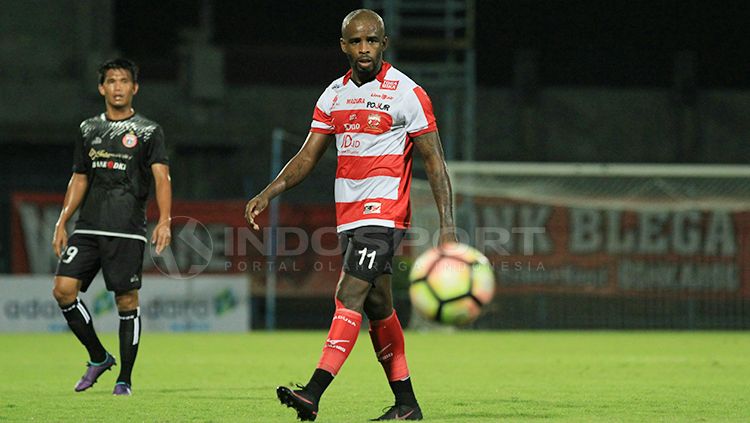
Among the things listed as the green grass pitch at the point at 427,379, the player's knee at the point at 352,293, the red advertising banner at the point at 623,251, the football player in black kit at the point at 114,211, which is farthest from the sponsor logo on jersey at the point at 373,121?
the red advertising banner at the point at 623,251

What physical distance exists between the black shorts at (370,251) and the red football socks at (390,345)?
32cm

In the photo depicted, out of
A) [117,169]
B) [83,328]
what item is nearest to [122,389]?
[83,328]

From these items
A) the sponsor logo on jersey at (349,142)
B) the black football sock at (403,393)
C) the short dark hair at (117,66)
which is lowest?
the black football sock at (403,393)

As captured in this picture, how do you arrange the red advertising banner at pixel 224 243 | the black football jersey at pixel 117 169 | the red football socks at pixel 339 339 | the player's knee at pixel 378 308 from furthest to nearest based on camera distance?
the red advertising banner at pixel 224 243 → the black football jersey at pixel 117 169 → the player's knee at pixel 378 308 → the red football socks at pixel 339 339

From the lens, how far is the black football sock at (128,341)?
27.7 ft

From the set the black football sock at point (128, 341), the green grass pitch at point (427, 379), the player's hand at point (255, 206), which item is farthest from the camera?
the black football sock at point (128, 341)

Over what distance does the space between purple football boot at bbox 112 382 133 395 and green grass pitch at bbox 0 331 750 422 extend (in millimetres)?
79

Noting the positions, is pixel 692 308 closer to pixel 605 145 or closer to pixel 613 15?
pixel 605 145

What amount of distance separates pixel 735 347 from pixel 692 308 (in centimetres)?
410

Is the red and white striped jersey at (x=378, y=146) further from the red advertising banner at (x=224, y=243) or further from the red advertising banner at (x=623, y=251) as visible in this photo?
the red advertising banner at (x=623, y=251)

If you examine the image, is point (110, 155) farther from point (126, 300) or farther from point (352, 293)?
point (352, 293)

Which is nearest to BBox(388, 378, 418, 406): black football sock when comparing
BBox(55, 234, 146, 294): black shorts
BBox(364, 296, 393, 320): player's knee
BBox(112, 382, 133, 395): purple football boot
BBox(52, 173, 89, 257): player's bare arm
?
BBox(364, 296, 393, 320): player's knee

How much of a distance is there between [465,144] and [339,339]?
17.5m

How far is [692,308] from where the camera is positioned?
18.4 meters
